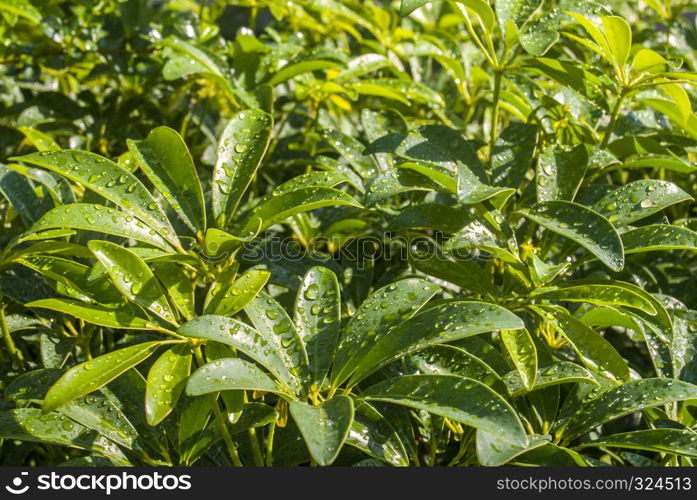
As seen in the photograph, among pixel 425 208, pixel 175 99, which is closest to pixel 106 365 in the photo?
pixel 425 208

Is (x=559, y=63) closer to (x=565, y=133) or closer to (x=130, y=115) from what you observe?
(x=565, y=133)

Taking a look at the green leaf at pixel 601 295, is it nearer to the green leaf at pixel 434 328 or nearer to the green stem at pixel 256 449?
the green leaf at pixel 434 328

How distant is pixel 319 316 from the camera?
3.23 feet

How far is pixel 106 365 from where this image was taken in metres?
0.88

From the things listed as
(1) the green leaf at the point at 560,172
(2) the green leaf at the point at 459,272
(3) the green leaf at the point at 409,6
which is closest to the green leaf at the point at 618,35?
(1) the green leaf at the point at 560,172

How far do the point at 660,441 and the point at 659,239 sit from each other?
0.25 meters

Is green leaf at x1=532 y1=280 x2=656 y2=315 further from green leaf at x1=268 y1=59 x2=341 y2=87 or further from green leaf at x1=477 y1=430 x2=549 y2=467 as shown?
green leaf at x1=268 y1=59 x2=341 y2=87

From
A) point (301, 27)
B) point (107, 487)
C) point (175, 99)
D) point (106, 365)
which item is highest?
point (301, 27)

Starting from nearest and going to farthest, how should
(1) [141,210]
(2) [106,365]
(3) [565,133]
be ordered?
(2) [106,365] < (1) [141,210] < (3) [565,133]

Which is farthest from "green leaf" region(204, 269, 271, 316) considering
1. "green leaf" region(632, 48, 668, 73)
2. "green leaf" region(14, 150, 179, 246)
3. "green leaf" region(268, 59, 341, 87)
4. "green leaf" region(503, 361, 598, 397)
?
"green leaf" region(632, 48, 668, 73)

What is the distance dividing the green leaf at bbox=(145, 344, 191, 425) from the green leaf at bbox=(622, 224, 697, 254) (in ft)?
1.86

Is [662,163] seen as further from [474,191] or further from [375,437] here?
[375,437]

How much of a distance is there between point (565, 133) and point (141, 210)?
0.71 m

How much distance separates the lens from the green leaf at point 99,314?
0.89 m
